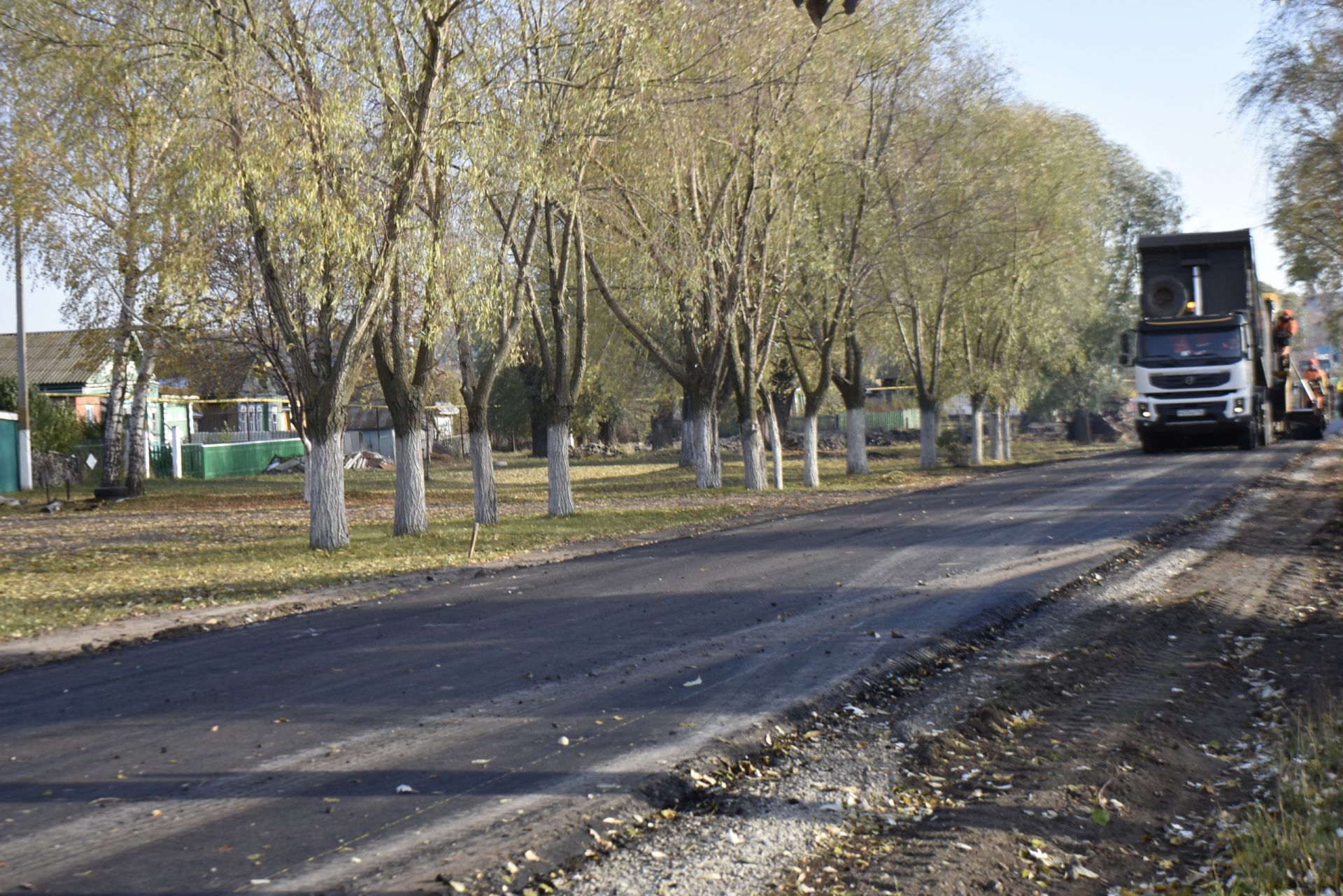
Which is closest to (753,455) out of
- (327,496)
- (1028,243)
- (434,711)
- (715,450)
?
(715,450)

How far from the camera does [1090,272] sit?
144ft

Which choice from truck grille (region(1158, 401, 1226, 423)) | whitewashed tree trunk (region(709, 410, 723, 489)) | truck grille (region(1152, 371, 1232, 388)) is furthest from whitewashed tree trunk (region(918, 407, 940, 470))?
whitewashed tree trunk (region(709, 410, 723, 489))

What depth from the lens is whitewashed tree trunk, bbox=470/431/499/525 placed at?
21.7m

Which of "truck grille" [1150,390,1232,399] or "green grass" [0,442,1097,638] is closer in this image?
"green grass" [0,442,1097,638]

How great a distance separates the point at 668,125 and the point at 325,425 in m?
9.97

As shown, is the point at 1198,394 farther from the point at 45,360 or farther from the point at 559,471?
the point at 45,360

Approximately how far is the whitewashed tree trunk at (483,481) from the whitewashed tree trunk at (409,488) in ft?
5.39

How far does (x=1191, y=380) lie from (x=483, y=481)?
65.7 feet

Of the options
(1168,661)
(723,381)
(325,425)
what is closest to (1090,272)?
(723,381)

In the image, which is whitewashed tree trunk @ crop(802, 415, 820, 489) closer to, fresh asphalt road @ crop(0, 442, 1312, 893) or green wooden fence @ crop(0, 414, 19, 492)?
fresh asphalt road @ crop(0, 442, 1312, 893)

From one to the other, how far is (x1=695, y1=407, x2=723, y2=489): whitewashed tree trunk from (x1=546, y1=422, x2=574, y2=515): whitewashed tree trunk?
6.97 metres

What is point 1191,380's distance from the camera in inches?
1226

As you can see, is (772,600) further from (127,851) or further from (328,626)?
(127,851)

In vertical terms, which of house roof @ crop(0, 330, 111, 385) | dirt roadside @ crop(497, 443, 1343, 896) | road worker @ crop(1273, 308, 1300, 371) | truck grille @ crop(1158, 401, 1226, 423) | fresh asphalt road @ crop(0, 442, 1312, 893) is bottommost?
dirt roadside @ crop(497, 443, 1343, 896)
